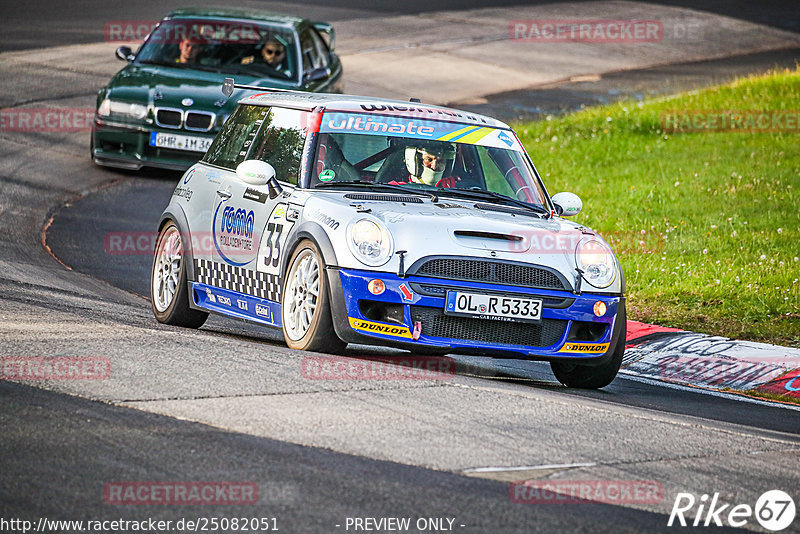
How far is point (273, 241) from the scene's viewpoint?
29.2 feet

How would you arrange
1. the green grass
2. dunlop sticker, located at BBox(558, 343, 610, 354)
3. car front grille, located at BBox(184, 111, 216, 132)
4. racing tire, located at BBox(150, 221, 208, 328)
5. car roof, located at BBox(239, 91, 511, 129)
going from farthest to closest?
car front grille, located at BBox(184, 111, 216, 132) → the green grass → racing tire, located at BBox(150, 221, 208, 328) → car roof, located at BBox(239, 91, 511, 129) → dunlop sticker, located at BBox(558, 343, 610, 354)

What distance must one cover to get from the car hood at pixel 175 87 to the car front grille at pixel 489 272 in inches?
331

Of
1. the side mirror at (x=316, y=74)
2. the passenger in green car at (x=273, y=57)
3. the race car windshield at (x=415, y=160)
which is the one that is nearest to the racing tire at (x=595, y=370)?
the race car windshield at (x=415, y=160)

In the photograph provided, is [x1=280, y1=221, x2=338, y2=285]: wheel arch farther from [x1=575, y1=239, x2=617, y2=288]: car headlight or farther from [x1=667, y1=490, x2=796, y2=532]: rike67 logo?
[x1=667, y1=490, x2=796, y2=532]: rike67 logo

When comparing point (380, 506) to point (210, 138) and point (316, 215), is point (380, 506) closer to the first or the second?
point (316, 215)

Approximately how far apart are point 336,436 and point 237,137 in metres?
4.34

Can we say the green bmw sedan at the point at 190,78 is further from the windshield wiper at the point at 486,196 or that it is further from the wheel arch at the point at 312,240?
the wheel arch at the point at 312,240

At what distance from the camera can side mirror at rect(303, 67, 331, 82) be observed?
55.9ft

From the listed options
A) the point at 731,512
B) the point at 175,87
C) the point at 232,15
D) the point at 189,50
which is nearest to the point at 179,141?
the point at 175,87

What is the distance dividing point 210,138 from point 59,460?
10764 millimetres

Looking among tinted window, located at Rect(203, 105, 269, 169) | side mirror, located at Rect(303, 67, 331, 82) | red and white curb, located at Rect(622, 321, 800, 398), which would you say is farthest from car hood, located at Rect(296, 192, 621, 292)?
side mirror, located at Rect(303, 67, 331, 82)

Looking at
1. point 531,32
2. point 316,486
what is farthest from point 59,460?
point 531,32

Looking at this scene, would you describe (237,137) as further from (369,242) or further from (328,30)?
(328,30)

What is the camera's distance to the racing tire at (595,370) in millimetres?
8703
